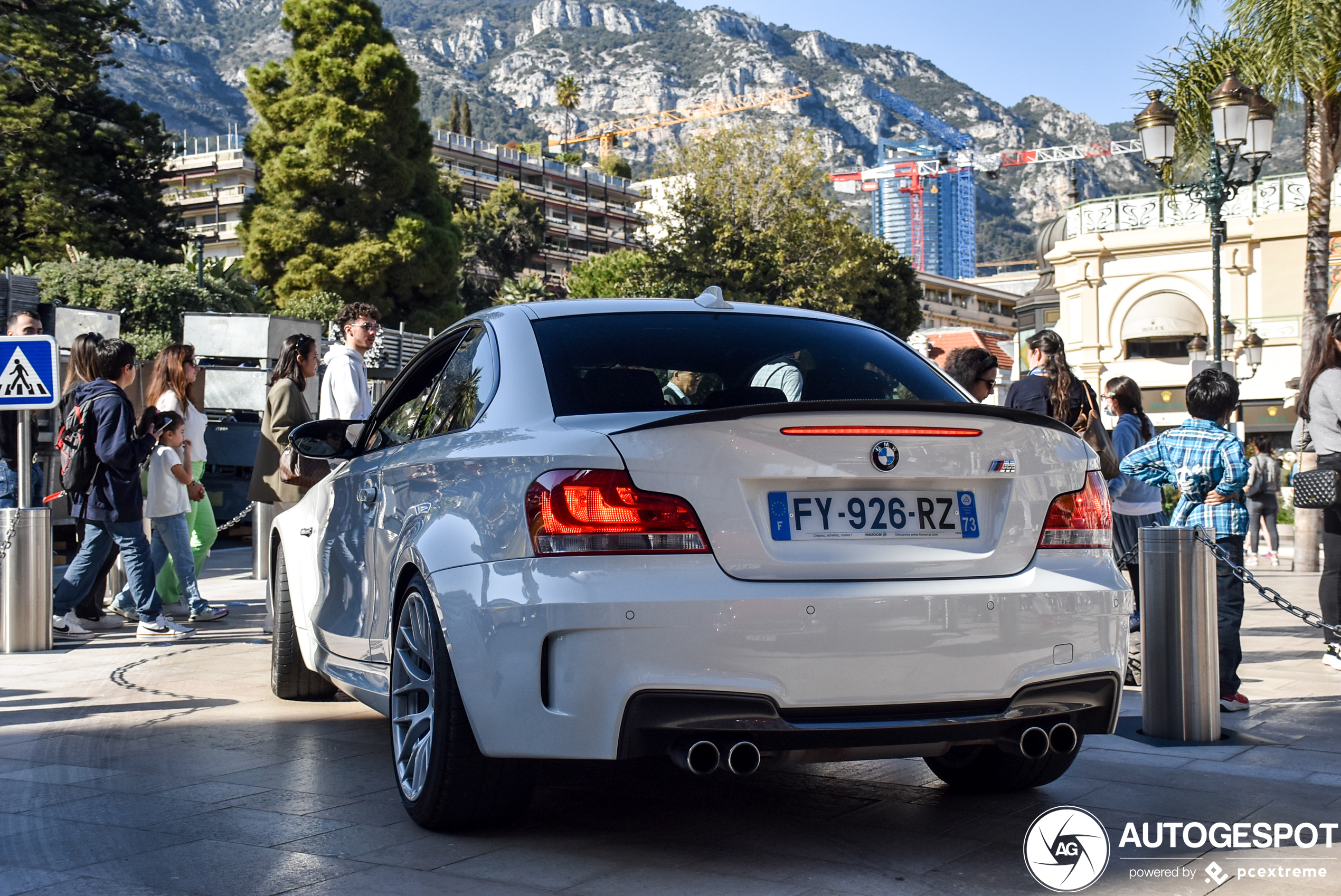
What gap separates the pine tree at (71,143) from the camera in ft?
125

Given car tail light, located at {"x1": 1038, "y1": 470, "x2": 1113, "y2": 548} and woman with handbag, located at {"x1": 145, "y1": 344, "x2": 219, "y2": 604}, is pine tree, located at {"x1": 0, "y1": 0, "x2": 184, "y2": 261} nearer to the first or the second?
woman with handbag, located at {"x1": 145, "y1": 344, "x2": 219, "y2": 604}

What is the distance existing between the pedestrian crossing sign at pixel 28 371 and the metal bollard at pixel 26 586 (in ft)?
2.30

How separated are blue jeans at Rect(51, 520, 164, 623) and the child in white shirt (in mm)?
180

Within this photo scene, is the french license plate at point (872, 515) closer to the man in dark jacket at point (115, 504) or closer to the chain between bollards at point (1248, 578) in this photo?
the chain between bollards at point (1248, 578)

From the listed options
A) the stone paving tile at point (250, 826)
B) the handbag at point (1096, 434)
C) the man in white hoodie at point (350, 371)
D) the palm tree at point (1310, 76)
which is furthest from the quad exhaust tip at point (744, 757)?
the palm tree at point (1310, 76)

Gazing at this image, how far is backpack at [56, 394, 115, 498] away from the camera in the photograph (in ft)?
28.9

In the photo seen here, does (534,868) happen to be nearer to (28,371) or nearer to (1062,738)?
(1062,738)

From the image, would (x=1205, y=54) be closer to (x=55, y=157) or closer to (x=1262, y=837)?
(x=1262, y=837)

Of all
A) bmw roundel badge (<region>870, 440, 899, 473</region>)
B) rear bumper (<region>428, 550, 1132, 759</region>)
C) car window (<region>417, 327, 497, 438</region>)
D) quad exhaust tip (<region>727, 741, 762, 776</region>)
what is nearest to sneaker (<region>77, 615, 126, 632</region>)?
car window (<region>417, 327, 497, 438</region>)

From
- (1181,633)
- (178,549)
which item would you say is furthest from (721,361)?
(178,549)

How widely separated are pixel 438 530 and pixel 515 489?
43cm

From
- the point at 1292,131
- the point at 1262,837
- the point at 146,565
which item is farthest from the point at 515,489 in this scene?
the point at 1292,131

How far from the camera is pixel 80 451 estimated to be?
29.0 feet

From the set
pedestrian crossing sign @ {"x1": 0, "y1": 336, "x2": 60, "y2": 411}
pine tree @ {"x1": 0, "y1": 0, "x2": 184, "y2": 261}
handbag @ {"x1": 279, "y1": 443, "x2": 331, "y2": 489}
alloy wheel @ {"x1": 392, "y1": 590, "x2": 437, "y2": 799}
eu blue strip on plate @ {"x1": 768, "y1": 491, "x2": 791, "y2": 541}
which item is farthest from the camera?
pine tree @ {"x1": 0, "y1": 0, "x2": 184, "y2": 261}
